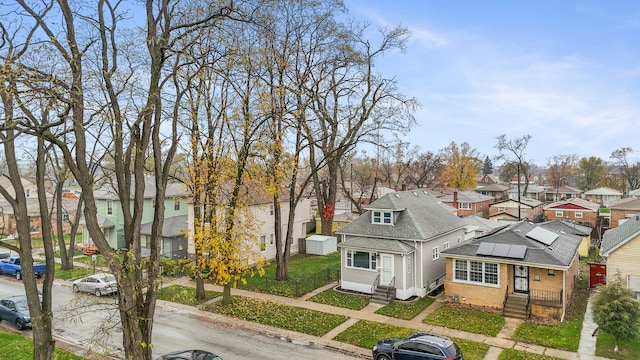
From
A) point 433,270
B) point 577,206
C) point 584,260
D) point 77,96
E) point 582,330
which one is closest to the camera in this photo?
point 77,96

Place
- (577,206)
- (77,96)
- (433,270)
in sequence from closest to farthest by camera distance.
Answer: (77,96) < (433,270) < (577,206)

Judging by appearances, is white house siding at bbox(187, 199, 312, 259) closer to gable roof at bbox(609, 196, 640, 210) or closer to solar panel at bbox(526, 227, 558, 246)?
solar panel at bbox(526, 227, 558, 246)

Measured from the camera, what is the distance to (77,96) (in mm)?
10078

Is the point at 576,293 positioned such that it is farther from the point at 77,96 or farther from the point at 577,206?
the point at 577,206

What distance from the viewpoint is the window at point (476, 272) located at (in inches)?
891

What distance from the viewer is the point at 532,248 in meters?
22.4

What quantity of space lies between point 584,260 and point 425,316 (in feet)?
65.4

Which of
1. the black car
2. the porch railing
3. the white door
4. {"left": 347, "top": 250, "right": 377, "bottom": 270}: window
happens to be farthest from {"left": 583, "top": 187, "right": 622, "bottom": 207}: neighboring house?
the black car

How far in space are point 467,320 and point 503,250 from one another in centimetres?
419

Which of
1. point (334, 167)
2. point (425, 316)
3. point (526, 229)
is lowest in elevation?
point (425, 316)

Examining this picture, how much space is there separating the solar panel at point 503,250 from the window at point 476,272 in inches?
24.1

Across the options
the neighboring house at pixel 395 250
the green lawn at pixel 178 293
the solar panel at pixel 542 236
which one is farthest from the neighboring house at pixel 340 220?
the solar panel at pixel 542 236

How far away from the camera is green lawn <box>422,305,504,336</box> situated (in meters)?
19.9

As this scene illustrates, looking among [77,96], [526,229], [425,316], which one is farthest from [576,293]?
[77,96]
